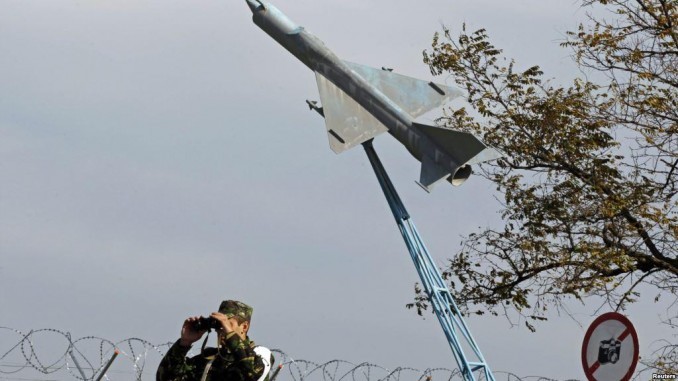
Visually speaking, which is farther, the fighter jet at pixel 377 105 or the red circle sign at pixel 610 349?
the fighter jet at pixel 377 105

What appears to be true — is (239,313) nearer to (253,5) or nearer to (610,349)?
(610,349)

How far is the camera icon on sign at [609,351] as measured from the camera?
9150mm

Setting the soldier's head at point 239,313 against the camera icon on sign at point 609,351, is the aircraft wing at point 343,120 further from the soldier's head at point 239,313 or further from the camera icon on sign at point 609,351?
the soldier's head at point 239,313

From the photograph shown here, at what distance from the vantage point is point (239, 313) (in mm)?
6688

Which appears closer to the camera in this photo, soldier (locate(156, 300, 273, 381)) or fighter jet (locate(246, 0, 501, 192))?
soldier (locate(156, 300, 273, 381))

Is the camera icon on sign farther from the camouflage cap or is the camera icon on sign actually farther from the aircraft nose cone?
the aircraft nose cone

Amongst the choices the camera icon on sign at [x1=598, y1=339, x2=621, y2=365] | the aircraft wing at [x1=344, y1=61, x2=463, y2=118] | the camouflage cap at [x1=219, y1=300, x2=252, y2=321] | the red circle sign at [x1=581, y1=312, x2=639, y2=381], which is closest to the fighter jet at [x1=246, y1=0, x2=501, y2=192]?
the aircraft wing at [x1=344, y1=61, x2=463, y2=118]

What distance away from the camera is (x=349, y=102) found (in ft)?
48.4

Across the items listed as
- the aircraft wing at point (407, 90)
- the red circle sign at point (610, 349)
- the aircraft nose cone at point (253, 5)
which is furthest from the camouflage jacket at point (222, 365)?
the aircraft nose cone at point (253, 5)

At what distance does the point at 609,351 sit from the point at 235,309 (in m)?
3.76

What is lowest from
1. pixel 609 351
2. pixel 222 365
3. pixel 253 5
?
pixel 222 365

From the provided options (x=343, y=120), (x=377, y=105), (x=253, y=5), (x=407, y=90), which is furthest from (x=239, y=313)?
(x=253, y=5)

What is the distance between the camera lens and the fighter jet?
46.4 feet

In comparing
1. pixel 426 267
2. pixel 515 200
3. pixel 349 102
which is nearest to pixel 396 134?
pixel 349 102
